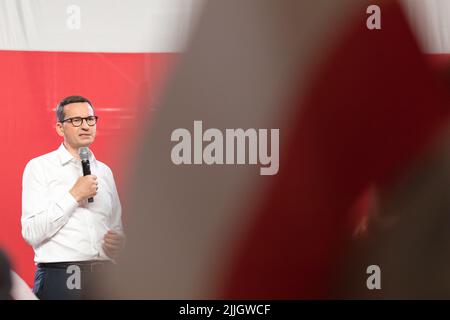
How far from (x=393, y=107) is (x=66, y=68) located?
144cm

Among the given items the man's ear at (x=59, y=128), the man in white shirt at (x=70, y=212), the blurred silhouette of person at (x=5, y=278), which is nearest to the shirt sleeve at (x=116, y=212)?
the man in white shirt at (x=70, y=212)

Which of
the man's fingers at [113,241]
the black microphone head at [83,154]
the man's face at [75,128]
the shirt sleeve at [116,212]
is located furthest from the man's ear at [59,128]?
the man's fingers at [113,241]

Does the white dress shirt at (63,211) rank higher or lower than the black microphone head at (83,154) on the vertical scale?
lower

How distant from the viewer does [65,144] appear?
3434 millimetres

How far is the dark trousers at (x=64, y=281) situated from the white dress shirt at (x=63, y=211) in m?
0.05

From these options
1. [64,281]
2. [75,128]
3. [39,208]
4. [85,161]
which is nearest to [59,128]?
[75,128]

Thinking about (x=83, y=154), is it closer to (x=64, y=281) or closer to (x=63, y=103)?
(x=63, y=103)

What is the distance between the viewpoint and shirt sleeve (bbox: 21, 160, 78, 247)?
3.40m

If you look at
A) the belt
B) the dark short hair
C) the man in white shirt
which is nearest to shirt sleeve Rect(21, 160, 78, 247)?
the man in white shirt

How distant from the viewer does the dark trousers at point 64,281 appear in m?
3.41

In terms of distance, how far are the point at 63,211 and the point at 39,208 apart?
0.36 ft

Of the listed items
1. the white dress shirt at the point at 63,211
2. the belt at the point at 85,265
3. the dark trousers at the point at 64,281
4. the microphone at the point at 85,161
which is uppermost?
the microphone at the point at 85,161

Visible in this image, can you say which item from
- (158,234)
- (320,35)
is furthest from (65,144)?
(320,35)

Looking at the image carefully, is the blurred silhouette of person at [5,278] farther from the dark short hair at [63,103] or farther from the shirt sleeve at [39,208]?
the dark short hair at [63,103]
